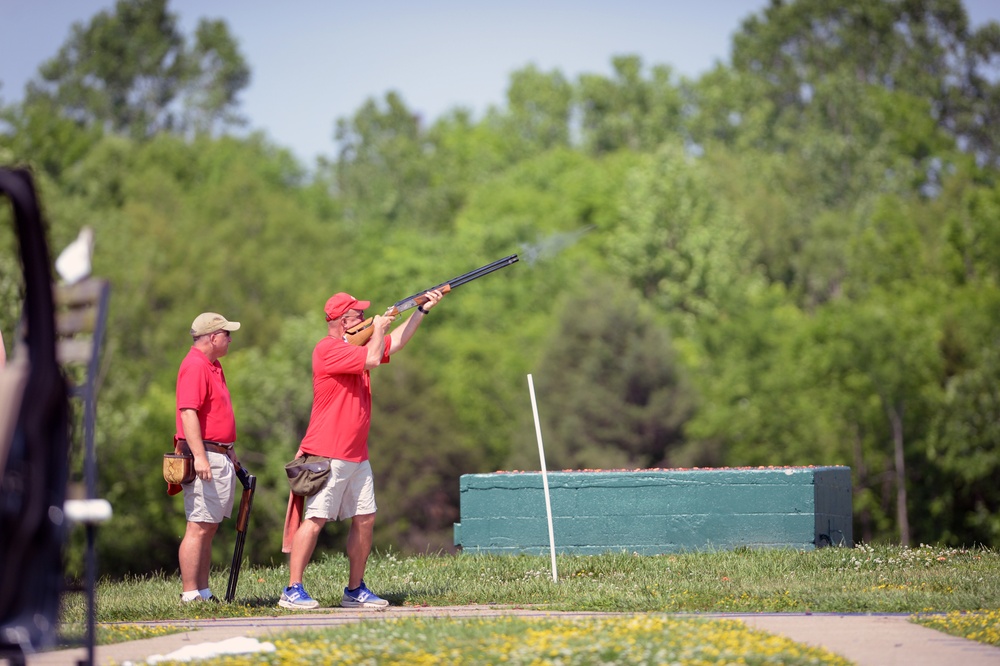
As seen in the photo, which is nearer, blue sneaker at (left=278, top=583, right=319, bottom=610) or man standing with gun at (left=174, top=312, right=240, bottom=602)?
blue sneaker at (left=278, top=583, right=319, bottom=610)

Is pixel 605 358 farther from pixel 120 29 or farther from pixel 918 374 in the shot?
pixel 120 29

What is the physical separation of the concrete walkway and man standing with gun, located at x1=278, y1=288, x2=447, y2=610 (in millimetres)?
287

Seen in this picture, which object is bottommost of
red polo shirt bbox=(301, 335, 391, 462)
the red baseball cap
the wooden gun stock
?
red polo shirt bbox=(301, 335, 391, 462)

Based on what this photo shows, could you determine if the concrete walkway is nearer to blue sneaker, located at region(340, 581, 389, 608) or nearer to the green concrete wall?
blue sneaker, located at region(340, 581, 389, 608)

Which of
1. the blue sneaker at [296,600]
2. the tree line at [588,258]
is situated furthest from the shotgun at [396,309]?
the tree line at [588,258]

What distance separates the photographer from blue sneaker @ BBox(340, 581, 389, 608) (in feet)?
33.7

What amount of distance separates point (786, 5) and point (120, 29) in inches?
1464

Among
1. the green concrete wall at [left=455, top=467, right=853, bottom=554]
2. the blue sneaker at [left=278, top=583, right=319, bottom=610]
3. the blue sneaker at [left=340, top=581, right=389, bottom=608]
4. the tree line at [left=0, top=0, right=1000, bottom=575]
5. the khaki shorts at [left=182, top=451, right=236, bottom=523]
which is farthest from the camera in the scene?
the tree line at [left=0, top=0, right=1000, bottom=575]

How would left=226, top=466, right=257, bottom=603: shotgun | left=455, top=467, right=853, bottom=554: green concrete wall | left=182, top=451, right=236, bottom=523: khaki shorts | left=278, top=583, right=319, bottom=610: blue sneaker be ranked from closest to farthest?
left=278, top=583, right=319, bottom=610: blue sneaker, left=182, top=451, right=236, bottom=523: khaki shorts, left=226, top=466, right=257, bottom=603: shotgun, left=455, top=467, right=853, bottom=554: green concrete wall

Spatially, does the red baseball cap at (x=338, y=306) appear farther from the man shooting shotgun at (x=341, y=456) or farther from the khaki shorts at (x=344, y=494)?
the khaki shorts at (x=344, y=494)

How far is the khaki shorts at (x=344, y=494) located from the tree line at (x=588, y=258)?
32467 mm

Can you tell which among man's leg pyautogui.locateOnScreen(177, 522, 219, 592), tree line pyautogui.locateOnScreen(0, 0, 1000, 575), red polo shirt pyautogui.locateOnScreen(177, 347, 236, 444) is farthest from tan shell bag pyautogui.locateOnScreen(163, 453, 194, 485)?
tree line pyautogui.locateOnScreen(0, 0, 1000, 575)

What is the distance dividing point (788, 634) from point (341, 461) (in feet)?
10.8

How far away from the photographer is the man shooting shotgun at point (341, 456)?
33.6 feet
